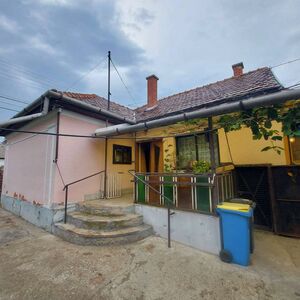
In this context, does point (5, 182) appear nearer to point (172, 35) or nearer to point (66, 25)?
point (66, 25)

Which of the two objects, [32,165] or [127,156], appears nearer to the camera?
[32,165]

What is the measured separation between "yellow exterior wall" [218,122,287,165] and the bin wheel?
130 inches

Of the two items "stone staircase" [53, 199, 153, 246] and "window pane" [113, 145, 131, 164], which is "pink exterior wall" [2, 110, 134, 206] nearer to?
"window pane" [113, 145, 131, 164]

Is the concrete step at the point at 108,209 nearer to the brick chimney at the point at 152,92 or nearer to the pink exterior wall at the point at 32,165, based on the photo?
the pink exterior wall at the point at 32,165

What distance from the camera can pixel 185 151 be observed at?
24.2 feet

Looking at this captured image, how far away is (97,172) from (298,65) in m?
9.02

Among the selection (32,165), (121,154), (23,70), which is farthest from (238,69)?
(23,70)

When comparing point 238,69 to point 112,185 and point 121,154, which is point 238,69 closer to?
point 121,154

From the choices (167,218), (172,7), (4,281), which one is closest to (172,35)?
(172,7)

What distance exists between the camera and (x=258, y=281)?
3.03m

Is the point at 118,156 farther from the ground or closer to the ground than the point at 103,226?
farther from the ground

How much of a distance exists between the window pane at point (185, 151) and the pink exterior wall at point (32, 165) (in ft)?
15.3

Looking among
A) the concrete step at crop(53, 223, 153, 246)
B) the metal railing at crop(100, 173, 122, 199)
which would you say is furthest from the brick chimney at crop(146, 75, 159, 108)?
the concrete step at crop(53, 223, 153, 246)

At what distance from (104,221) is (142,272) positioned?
177cm
